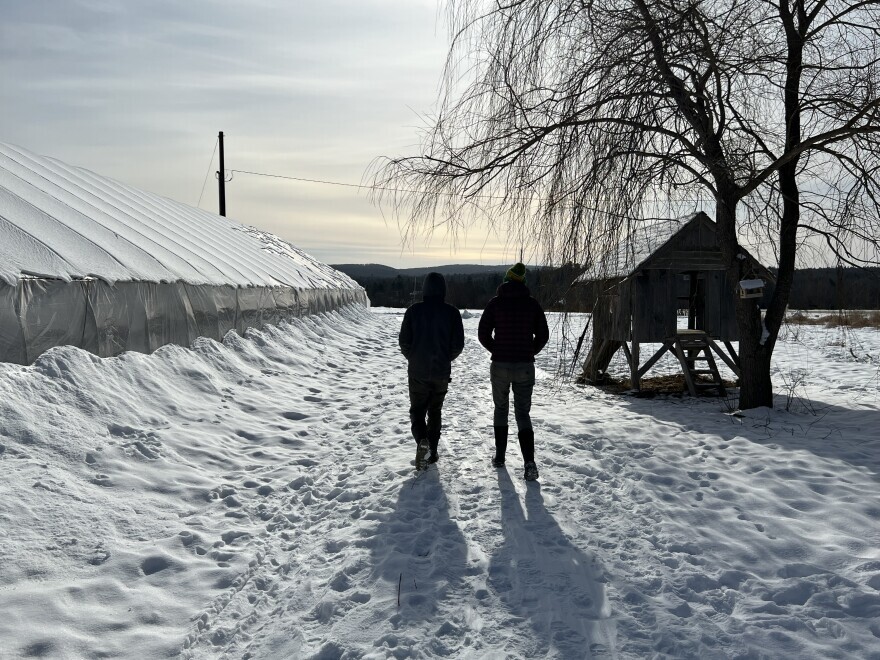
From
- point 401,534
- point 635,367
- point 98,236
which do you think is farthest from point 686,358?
point 98,236

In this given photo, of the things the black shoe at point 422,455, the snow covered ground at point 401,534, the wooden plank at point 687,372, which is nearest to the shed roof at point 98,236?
the snow covered ground at point 401,534

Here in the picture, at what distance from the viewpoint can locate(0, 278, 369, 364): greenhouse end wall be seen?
218 inches

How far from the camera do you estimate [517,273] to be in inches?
218

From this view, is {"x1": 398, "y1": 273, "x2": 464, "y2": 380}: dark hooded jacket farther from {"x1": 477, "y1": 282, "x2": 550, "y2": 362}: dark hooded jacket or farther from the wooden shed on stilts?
the wooden shed on stilts

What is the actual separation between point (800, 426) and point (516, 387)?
4.28 metres

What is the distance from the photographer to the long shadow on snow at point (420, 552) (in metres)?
3.32

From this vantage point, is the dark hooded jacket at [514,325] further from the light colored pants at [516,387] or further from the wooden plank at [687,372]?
the wooden plank at [687,372]

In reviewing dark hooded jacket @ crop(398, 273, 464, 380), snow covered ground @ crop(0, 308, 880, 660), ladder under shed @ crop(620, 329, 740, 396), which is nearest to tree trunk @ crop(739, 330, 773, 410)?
snow covered ground @ crop(0, 308, 880, 660)

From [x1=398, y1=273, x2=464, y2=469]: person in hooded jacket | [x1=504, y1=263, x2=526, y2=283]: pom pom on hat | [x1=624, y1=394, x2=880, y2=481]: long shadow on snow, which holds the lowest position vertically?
[x1=624, y1=394, x2=880, y2=481]: long shadow on snow

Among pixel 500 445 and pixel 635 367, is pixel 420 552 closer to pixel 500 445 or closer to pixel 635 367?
pixel 500 445

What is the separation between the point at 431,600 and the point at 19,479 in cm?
310

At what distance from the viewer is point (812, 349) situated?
19.9 meters

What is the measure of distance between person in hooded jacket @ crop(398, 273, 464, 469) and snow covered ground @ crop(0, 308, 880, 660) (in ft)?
1.40

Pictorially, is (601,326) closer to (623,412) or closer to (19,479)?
(623,412)
